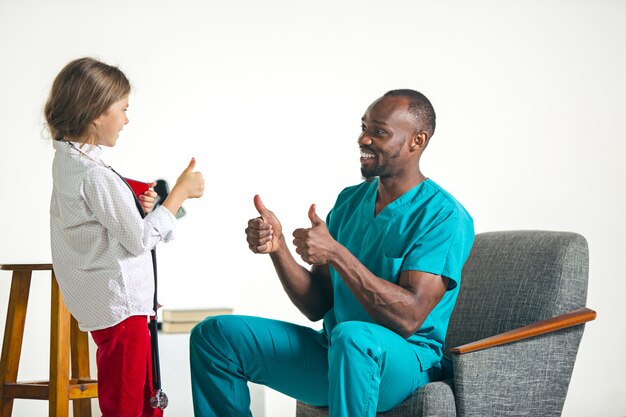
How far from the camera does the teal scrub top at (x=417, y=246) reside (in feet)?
6.25

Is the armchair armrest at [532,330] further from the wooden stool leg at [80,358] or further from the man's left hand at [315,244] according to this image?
the wooden stool leg at [80,358]

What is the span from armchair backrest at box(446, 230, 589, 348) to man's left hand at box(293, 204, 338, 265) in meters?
0.56

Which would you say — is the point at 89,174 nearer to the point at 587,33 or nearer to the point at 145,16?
the point at 145,16

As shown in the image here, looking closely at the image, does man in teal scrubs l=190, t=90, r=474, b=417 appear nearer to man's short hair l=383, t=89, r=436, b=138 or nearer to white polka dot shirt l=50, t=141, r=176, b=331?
man's short hair l=383, t=89, r=436, b=138

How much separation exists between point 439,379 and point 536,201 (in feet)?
6.27

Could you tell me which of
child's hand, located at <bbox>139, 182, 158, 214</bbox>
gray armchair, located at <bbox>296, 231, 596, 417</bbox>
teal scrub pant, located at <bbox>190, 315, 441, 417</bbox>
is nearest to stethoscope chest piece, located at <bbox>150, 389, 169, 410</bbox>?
teal scrub pant, located at <bbox>190, 315, 441, 417</bbox>

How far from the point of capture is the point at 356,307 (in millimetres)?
1979

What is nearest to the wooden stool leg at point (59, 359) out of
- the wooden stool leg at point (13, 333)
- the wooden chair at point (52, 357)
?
the wooden chair at point (52, 357)

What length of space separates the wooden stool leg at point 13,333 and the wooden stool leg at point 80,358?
0.17 meters

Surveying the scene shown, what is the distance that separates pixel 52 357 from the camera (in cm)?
239

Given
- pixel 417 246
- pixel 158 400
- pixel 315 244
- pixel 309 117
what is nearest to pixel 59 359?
pixel 158 400

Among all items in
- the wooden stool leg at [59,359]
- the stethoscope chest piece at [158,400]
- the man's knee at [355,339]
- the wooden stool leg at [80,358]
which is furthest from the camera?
the wooden stool leg at [80,358]

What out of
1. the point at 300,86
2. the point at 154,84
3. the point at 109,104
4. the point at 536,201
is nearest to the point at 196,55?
the point at 154,84

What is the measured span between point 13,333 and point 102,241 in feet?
2.44
